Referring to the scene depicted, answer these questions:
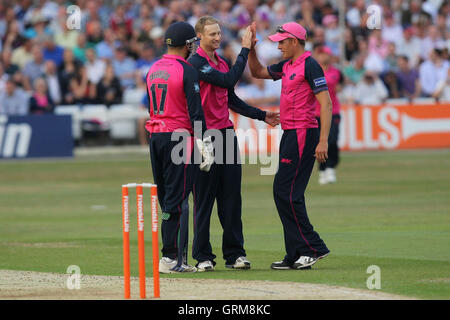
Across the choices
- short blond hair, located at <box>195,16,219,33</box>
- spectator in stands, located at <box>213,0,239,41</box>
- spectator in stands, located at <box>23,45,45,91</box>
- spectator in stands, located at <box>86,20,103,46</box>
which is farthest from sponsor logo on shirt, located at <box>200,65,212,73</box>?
spectator in stands, located at <box>213,0,239,41</box>

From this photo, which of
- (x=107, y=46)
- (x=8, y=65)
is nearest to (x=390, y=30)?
(x=107, y=46)

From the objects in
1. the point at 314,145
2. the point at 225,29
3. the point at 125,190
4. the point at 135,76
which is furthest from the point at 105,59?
the point at 125,190

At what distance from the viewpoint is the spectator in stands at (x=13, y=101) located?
2622 centimetres

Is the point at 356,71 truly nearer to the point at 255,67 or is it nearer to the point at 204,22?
the point at 255,67

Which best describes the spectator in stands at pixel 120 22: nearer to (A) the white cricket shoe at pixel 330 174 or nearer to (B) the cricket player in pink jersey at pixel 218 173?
(A) the white cricket shoe at pixel 330 174

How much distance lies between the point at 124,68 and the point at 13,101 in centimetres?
382

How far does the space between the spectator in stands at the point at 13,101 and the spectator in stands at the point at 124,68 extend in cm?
313

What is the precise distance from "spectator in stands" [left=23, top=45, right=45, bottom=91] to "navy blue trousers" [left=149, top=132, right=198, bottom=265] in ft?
60.6

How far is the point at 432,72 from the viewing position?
29.1 m

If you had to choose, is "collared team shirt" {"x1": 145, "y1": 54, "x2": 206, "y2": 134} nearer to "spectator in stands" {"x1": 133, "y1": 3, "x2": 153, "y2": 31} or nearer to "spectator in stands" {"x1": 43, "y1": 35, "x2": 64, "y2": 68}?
"spectator in stands" {"x1": 43, "y1": 35, "x2": 64, "y2": 68}

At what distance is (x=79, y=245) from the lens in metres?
12.6

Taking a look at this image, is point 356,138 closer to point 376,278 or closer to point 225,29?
point 225,29

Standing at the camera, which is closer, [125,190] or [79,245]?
[125,190]

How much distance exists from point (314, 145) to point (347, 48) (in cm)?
1990
